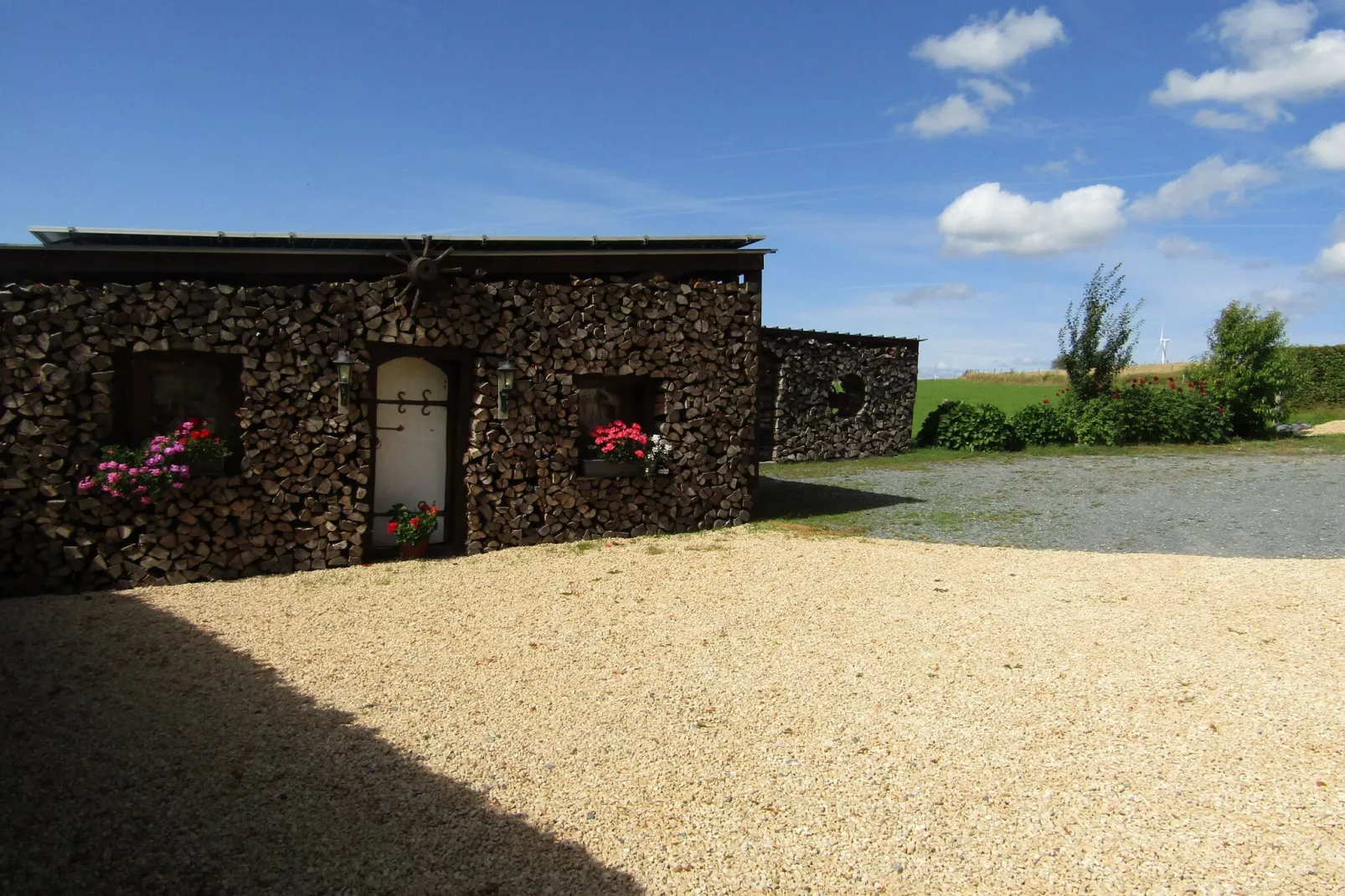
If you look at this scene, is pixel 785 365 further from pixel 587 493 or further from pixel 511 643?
pixel 511 643

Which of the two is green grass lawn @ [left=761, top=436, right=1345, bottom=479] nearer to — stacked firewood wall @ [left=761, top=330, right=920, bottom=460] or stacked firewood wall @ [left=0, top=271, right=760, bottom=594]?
stacked firewood wall @ [left=761, top=330, right=920, bottom=460]

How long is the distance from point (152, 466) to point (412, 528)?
2394mm

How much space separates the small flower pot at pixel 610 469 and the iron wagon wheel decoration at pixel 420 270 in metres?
2.52

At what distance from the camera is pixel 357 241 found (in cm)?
1006

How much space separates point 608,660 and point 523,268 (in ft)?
16.4

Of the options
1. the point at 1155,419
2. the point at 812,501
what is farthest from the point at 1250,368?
the point at 812,501

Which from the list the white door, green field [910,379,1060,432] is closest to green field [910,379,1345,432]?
green field [910,379,1060,432]

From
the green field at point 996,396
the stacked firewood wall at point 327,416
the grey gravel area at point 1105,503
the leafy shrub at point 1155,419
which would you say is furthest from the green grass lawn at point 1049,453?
the stacked firewood wall at point 327,416

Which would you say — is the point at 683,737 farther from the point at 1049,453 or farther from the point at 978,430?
the point at 978,430

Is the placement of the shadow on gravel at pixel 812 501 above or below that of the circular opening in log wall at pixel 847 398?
below

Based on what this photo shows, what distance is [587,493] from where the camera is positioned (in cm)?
986

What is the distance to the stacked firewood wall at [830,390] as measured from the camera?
1891 cm

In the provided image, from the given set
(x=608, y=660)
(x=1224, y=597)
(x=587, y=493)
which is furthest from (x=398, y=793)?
(x=1224, y=597)

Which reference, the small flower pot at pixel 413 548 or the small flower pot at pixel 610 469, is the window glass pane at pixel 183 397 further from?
the small flower pot at pixel 610 469
